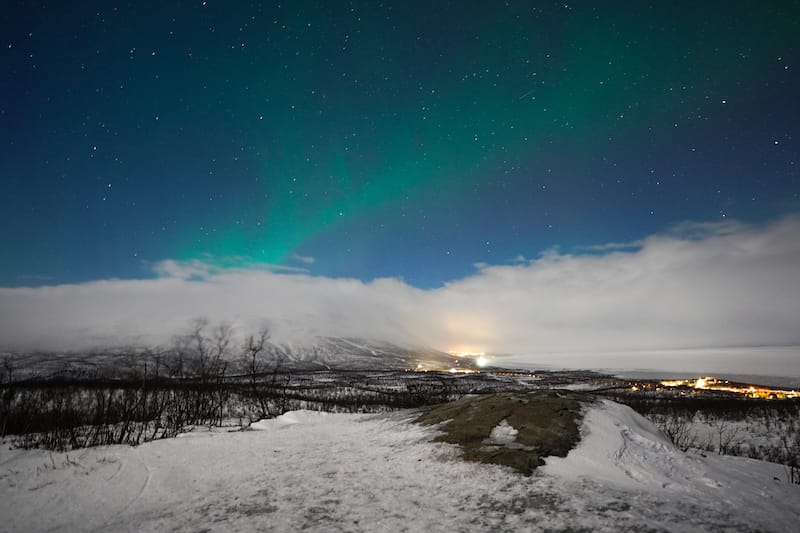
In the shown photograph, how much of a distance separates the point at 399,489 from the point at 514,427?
12.3ft

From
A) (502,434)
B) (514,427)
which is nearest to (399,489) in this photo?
(502,434)

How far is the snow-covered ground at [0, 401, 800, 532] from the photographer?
5090 mm

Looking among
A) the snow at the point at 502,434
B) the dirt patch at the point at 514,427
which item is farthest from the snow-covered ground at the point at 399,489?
the dirt patch at the point at 514,427

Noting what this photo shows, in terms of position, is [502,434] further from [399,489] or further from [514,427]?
[399,489]

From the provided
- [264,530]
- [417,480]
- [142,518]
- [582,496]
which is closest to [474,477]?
[417,480]

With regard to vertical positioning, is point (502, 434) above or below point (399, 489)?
above

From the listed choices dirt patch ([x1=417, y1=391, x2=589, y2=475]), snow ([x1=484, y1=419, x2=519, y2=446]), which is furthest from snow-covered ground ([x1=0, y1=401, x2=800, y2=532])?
dirt patch ([x1=417, y1=391, x2=589, y2=475])

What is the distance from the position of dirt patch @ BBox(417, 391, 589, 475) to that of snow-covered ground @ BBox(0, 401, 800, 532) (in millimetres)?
259

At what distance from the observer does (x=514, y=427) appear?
30.0ft

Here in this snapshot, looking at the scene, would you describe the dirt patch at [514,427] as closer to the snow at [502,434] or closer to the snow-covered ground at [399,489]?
the snow at [502,434]

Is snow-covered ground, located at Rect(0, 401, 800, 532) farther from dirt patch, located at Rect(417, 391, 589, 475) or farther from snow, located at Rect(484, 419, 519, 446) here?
dirt patch, located at Rect(417, 391, 589, 475)

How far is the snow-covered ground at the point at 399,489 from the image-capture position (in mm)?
5090

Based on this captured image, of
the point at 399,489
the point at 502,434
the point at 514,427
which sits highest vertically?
the point at 514,427

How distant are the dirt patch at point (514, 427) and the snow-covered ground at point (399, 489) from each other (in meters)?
0.26
